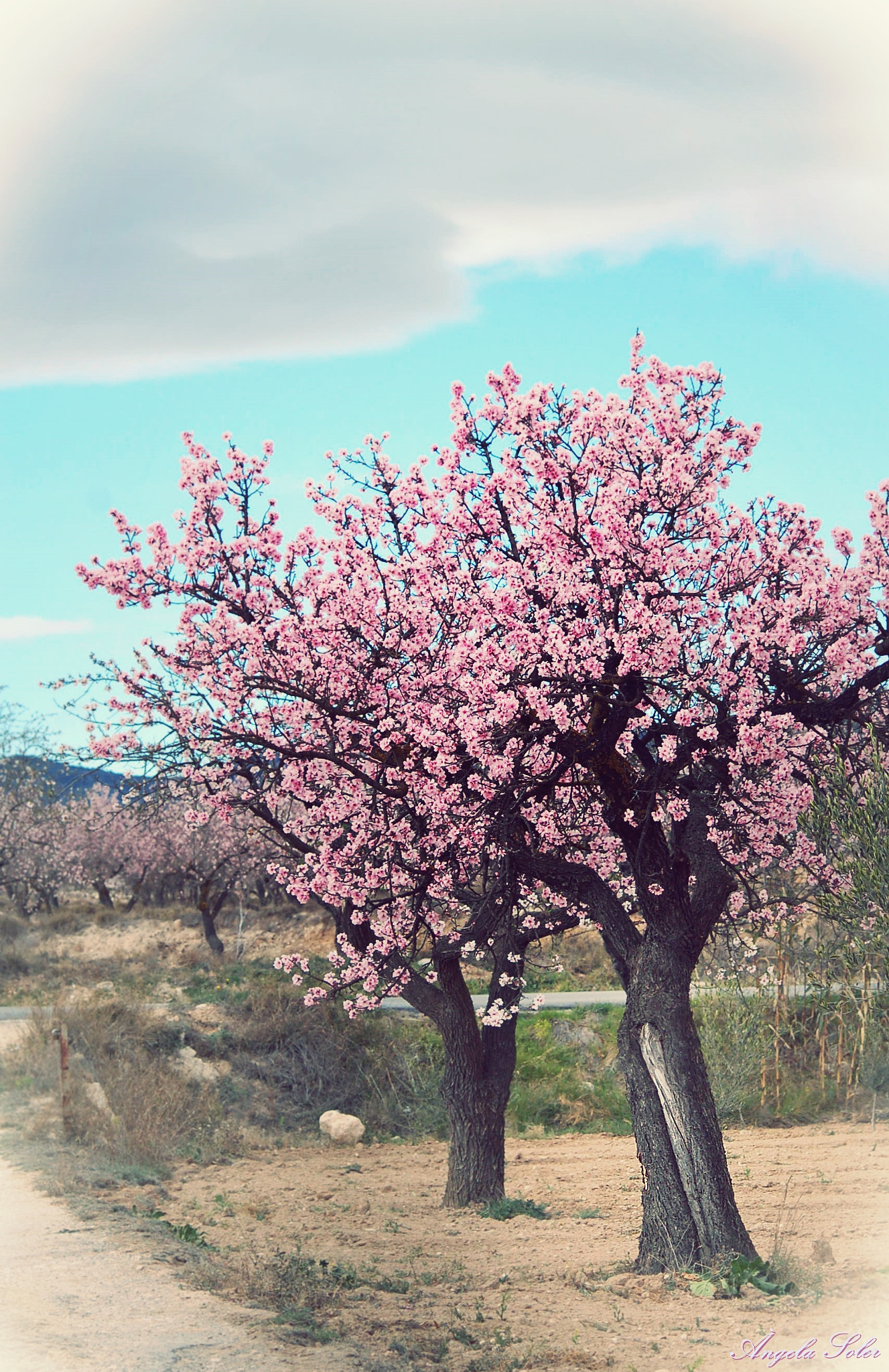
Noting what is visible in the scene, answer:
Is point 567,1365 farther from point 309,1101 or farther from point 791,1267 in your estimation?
point 309,1101

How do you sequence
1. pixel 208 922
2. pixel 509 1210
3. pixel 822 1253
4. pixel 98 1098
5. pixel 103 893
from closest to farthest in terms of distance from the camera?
pixel 822 1253
pixel 509 1210
pixel 98 1098
pixel 208 922
pixel 103 893

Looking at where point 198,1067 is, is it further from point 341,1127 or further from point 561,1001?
point 561,1001

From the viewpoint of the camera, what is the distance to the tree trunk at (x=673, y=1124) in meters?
9.88

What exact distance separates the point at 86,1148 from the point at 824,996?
31.0 ft

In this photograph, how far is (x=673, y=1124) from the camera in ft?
32.8

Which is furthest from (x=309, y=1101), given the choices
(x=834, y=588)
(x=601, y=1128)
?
(x=834, y=588)

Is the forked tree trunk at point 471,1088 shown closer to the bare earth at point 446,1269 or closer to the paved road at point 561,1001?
the bare earth at point 446,1269

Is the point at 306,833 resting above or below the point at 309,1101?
above

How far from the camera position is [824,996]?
11227 mm

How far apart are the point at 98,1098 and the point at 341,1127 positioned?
4.44 metres

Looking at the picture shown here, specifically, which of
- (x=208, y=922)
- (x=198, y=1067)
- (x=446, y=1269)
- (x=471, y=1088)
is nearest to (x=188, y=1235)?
(x=446, y=1269)

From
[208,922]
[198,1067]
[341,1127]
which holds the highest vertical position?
[208,922]

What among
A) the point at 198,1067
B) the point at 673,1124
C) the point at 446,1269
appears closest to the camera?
the point at 673,1124
